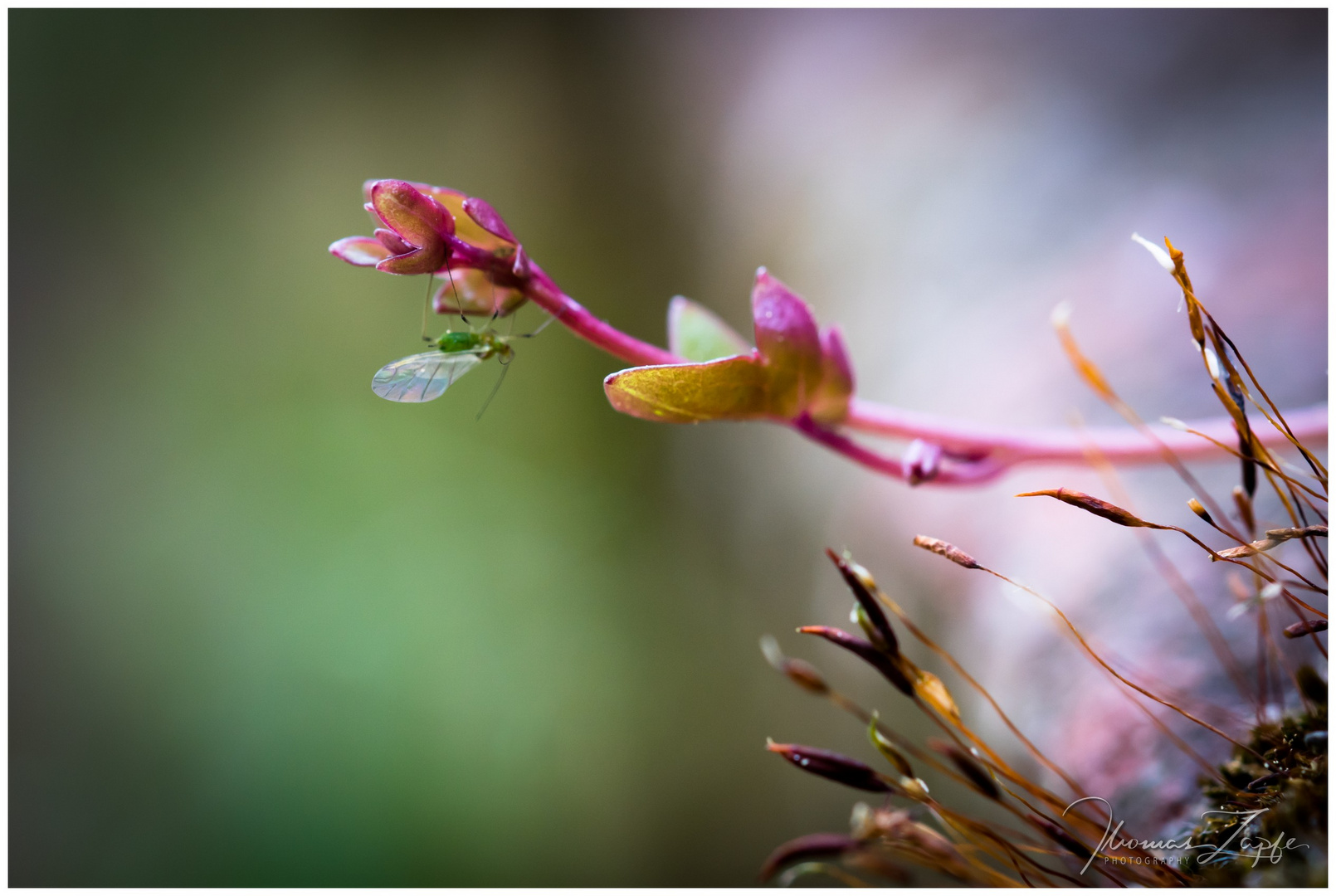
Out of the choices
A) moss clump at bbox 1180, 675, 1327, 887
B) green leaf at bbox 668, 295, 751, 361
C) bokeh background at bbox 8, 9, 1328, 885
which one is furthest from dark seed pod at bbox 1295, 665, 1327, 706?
bokeh background at bbox 8, 9, 1328, 885

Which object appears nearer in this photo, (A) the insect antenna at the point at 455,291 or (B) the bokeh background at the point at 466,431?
(A) the insect antenna at the point at 455,291

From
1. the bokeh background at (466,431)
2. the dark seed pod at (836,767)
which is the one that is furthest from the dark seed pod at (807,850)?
the bokeh background at (466,431)

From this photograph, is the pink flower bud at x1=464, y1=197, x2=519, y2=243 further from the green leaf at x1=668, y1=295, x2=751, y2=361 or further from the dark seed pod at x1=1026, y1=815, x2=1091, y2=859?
the dark seed pod at x1=1026, y1=815, x2=1091, y2=859

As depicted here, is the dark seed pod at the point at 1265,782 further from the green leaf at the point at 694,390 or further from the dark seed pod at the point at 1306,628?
the green leaf at the point at 694,390

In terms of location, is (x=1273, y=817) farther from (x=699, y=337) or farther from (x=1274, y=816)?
(x=699, y=337)

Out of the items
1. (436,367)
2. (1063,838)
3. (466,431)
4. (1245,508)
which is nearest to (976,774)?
(1063,838)

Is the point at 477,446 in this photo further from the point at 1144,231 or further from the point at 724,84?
the point at 1144,231
